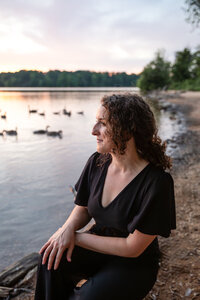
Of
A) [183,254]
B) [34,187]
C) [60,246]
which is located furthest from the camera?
[34,187]

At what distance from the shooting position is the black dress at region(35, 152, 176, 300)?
1.63 metres

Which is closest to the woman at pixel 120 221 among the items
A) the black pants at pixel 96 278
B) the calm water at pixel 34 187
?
the black pants at pixel 96 278

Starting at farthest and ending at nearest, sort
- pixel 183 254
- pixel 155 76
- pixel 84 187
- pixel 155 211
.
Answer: pixel 155 76 → pixel 183 254 → pixel 84 187 → pixel 155 211

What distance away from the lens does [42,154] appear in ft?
42.8

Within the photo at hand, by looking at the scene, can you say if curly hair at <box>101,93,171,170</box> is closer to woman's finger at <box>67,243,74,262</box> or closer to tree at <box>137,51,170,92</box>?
woman's finger at <box>67,243,74,262</box>

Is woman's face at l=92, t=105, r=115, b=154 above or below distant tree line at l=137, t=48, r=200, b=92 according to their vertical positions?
below

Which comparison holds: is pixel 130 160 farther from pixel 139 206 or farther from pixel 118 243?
pixel 118 243

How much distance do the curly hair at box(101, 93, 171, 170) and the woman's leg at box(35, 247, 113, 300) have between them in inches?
33.3

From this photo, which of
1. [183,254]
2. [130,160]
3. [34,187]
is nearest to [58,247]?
[130,160]

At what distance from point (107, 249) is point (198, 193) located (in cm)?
399

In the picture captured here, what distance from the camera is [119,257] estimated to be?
181 centimetres

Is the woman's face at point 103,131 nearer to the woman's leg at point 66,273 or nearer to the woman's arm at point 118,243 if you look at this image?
the woman's arm at point 118,243

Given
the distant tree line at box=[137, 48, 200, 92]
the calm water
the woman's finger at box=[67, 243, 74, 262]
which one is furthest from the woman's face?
the distant tree line at box=[137, 48, 200, 92]

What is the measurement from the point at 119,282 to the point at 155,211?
0.58m
